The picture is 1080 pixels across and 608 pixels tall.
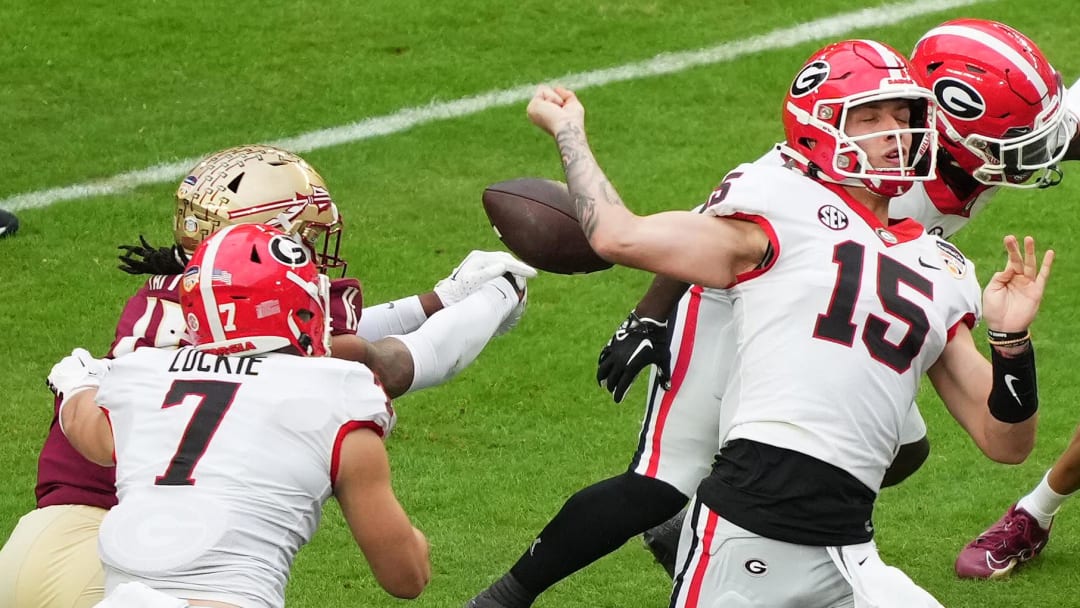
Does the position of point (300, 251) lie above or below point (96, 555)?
above

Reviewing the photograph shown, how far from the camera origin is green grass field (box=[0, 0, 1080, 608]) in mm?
5496

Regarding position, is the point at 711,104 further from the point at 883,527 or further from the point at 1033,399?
the point at 1033,399

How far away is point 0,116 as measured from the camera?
864cm

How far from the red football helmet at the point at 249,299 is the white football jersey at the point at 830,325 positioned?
931 mm

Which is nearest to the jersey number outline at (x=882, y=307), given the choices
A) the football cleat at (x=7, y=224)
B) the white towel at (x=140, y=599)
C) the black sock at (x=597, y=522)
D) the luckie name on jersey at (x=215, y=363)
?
the black sock at (x=597, y=522)

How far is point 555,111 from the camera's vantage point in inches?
158

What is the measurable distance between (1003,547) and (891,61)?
6.48ft

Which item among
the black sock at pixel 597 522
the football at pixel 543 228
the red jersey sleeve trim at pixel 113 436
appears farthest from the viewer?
the football at pixel 543 228

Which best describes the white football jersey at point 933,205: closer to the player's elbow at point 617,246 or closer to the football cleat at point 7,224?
the player's elbow at point 617,246

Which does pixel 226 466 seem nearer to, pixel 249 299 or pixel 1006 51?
pixel 249 299

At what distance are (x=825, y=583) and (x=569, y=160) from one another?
1117 millimetres

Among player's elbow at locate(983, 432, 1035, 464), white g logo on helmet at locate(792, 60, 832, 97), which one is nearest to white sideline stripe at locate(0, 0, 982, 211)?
white g logo on helmet at locate(792, 60, 832, 97)

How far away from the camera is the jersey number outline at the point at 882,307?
3.65m

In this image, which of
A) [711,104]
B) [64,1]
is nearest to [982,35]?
[711,104]
